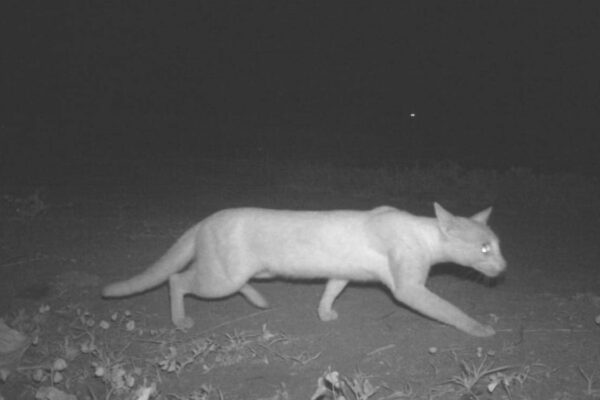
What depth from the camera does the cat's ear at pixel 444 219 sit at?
192 inches

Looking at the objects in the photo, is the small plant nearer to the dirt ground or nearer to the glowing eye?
the dirt ground

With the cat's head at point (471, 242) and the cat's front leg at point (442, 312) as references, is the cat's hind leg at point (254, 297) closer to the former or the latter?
the cat's front leg at point (442, 312)

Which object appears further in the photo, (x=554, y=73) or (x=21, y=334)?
(x=554, y=73)

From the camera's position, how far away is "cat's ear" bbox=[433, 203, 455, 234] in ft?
16.0

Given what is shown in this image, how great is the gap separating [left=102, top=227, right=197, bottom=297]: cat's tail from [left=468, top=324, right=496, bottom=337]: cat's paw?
8.44ft

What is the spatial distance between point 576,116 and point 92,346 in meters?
29.6

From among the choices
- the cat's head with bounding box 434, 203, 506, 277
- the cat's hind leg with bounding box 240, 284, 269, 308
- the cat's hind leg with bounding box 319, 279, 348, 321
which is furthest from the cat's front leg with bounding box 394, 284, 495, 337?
the cat's hind leg with bounding box 240, 284, 269, 308

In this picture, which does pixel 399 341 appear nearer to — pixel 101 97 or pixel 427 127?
pixel 427 127

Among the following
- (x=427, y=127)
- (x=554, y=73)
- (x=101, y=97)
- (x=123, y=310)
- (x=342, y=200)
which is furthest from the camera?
(x=101, y=97)

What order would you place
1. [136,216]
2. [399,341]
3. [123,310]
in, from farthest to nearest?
[136,216]
[123,310]
[399,341]

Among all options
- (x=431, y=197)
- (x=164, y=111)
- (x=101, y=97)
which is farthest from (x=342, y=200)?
(x=101, y=97)

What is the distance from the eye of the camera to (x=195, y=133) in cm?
2762

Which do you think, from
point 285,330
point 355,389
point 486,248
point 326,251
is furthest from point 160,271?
point 486,248

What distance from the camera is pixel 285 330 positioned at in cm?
506
